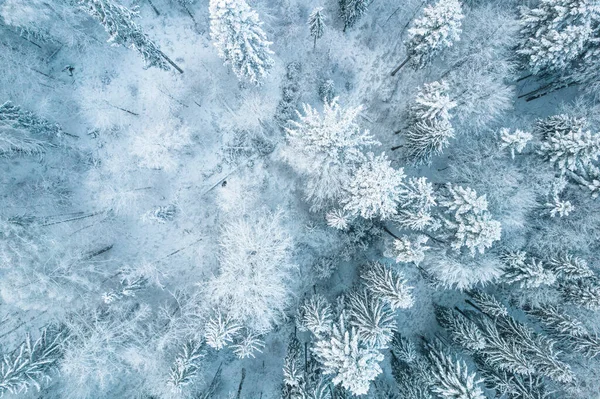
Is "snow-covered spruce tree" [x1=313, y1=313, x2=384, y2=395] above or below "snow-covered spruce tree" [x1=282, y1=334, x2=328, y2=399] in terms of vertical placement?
above

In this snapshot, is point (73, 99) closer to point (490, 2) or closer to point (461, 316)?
point (490, 2)

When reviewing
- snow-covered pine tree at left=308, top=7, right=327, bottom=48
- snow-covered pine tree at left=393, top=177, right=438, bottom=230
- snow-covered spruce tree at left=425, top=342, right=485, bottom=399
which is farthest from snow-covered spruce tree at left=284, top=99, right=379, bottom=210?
snow-covered spruce tree at left=425, top=342, right=485, bottom=399

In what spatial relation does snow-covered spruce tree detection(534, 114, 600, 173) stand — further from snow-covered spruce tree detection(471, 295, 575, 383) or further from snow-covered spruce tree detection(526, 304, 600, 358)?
snow-covered spruce tree detection(471, 295, 575, 383)

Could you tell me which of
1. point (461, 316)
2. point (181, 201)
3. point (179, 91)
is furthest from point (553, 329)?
point (179, 91)

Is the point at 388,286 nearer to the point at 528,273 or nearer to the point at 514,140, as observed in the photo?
the point at 528,273

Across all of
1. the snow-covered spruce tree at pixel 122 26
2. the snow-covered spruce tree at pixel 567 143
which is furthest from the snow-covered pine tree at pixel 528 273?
the snow-covered spruce tree at pixel 122 26

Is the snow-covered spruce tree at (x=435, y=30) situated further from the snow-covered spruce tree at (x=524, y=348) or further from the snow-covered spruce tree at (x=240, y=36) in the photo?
the snow-covered spruce tree at (x=524, y=348)

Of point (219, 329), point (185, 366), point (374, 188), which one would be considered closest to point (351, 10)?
point (374, 188)
